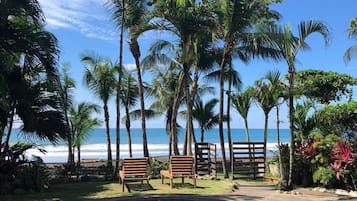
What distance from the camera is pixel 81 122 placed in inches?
750

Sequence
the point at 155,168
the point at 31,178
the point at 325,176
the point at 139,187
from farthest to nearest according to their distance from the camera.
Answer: the point at 155,168
the point at 139,187
the point at 31,178
the point at 325,176

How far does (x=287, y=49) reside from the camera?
10.1 meters

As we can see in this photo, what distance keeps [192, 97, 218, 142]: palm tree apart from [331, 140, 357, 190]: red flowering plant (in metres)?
12.7

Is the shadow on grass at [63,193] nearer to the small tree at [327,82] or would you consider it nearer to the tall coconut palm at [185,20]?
the tall coconut palm at [185,20]

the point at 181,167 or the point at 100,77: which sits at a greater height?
the point at 100,77

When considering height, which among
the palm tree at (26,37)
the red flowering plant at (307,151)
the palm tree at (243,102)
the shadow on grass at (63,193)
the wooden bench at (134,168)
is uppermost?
the palm tree at (26,37)

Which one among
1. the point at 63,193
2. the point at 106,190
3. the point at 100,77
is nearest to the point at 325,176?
the point at 106,190

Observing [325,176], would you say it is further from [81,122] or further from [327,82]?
[81,122]

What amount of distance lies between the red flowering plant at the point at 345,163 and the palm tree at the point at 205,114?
1268cm

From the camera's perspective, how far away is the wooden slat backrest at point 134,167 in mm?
11727

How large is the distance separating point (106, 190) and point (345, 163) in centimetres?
616

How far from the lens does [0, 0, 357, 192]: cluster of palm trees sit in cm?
887

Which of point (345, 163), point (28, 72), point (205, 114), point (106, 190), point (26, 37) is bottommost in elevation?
point (106, 190)

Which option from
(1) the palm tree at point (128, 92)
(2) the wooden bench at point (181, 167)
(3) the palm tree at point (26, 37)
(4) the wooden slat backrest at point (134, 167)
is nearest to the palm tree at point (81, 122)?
(1) the palm tree at point (128, 92)
